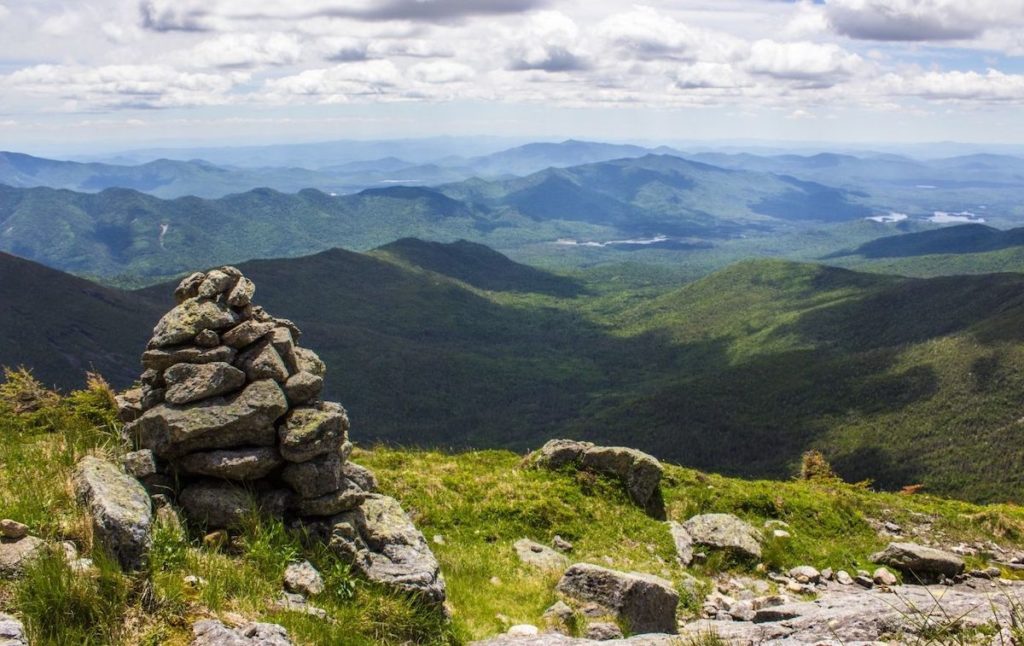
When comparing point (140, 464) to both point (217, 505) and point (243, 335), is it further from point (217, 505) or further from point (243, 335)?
point (243, 335)

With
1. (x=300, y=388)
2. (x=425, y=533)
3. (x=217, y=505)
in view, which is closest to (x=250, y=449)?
(x=217, y=505)

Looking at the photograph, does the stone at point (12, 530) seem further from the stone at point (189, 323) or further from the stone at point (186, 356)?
the stone at point (189, 323)

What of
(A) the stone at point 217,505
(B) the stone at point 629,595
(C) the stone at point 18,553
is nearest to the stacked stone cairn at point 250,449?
(A) the stone at point 217,505

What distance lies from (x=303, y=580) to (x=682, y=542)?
12.0m

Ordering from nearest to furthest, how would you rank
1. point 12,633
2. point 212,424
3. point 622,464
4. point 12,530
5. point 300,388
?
point 12,633, point 12,530, point 212,424, point 300,388, point 622,464

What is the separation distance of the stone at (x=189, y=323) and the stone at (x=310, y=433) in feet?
8.48

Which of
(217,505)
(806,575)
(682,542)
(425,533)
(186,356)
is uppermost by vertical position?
(186,356)

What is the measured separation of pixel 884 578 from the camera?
682 inches

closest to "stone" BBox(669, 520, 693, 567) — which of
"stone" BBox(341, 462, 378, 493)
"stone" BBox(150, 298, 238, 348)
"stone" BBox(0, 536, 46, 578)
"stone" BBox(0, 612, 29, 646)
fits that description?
"stone" BBox(341, 462, 378, 493)

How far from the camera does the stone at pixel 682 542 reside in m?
18.1

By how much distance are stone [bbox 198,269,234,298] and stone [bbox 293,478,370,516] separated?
4907mm

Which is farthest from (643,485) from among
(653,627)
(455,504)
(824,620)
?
(824,620)

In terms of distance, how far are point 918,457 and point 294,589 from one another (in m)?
149

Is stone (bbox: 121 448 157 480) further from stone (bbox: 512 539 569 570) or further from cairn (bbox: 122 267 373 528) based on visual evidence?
stone (bbox: 512 539 569 570)
